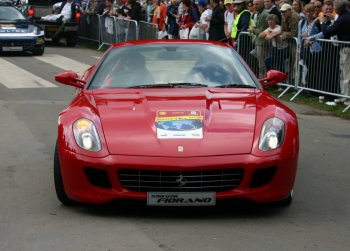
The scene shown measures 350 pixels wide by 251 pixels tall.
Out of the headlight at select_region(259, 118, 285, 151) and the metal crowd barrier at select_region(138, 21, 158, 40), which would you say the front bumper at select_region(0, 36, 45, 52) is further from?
the headlight at select_region(259, 118, 285, 151)

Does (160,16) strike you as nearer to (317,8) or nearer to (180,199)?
(317,8)

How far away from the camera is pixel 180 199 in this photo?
19.3 feet

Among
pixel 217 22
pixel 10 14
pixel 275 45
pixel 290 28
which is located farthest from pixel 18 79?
pixel 10 14

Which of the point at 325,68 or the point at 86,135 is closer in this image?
the point at 86,135

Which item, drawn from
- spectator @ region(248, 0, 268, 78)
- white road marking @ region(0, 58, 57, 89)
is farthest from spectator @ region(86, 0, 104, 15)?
spectator @ region(248, 0, 268, 78)

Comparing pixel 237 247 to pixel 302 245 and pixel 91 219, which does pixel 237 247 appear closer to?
pixel 302 245

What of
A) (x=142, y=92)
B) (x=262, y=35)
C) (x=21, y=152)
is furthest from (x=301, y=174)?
(x=262, y=35)

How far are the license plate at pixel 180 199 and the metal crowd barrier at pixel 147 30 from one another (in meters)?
16.5

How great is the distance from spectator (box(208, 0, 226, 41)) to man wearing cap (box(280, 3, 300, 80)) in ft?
10.5

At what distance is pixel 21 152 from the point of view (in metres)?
9.01

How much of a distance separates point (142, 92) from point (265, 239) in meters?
2.04

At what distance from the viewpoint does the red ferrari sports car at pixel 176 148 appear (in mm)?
5879

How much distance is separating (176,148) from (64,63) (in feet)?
50.8

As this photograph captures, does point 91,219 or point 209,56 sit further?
point 209,56
